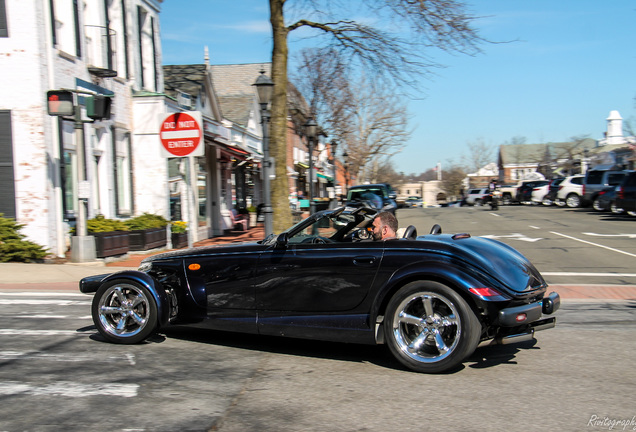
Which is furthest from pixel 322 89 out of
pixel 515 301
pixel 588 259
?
pixel 515 301

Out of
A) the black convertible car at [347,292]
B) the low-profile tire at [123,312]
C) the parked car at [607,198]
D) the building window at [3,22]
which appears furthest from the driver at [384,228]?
the parked car at [607,198]

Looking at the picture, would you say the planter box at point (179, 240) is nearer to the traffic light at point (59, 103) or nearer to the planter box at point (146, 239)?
the planter box at point (146, 239)

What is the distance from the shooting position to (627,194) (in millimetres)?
24656

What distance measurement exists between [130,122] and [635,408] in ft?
52.9

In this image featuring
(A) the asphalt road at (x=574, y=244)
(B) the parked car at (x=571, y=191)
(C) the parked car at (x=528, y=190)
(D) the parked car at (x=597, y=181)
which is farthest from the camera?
(C) the parked car at (x=528, y=190)

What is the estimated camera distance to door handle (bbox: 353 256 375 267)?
5.14 metres

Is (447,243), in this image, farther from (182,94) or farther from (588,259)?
(182,94)

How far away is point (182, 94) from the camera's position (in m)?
22.2

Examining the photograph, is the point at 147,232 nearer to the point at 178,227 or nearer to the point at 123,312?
the point at 178,227

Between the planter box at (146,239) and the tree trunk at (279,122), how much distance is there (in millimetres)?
3134

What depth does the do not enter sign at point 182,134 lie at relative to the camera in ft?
36.0

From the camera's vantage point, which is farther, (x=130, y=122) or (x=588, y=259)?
(x=130, y=122)

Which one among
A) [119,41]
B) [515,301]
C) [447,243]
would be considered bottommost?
[515,301]

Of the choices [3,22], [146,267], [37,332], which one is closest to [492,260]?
[146,267]
